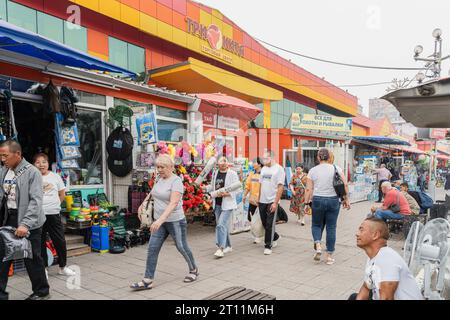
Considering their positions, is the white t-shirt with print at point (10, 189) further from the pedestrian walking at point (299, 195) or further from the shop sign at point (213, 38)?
the shop sign at point (213, 38)

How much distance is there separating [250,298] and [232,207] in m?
2.96

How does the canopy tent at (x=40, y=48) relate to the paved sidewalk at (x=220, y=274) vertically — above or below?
above

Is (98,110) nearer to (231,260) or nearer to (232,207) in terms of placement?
(232,207)

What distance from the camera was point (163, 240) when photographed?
4.30 meters

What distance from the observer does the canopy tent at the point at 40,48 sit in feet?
12.7

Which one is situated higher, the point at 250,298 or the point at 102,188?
the point at 102,188

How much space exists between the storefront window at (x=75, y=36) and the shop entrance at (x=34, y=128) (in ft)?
13.2

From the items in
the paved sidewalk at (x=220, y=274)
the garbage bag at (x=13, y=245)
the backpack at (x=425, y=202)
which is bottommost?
the paved sidewalk at (x=220, y=274)

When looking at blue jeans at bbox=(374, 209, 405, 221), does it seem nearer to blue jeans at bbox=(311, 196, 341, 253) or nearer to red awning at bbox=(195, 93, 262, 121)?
blue jeans at bbox=(311, 196, 341, 253)

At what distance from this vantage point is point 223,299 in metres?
2.70

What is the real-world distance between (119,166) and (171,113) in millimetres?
2242

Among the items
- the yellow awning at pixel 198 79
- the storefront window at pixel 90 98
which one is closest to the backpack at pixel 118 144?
the storefront window at pixel 90 98

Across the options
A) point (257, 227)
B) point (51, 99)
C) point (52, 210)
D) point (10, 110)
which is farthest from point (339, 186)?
point (10, 110)
